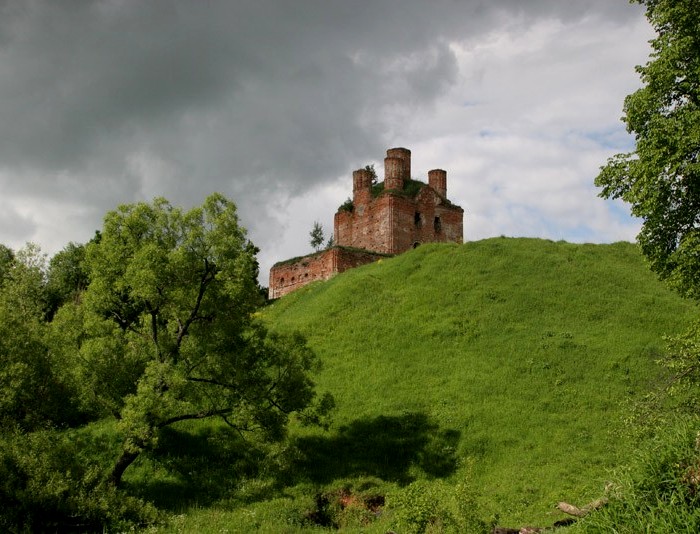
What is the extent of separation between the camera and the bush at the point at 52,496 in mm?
16000

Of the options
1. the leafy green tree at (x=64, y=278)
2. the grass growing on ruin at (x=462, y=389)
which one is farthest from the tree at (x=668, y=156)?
the leafy green tree at (x=64, y=278)

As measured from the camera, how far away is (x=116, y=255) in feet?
66.2

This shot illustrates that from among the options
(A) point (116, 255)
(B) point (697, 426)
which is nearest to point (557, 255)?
(A) point (116, 255)

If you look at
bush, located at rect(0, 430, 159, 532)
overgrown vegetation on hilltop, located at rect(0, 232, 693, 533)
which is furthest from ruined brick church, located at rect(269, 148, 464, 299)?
bush, located at rect(0, 430, 159, 532)

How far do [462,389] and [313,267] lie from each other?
2328cm

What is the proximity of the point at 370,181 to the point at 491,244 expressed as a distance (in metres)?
14.8

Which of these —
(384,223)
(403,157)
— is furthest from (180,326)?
(403,157)

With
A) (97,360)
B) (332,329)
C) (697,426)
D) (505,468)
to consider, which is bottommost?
(505,468)

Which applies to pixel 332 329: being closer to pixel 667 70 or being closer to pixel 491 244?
pixel 491 244

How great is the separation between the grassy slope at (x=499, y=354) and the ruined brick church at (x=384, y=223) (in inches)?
206

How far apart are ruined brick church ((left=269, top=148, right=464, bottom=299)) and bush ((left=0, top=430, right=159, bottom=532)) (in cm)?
2974

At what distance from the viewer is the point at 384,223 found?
1964 inches

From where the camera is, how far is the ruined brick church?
4769 centimetres

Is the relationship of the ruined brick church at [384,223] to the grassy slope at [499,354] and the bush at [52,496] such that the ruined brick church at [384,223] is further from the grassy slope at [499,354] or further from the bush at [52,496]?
the bush at [52,496]
